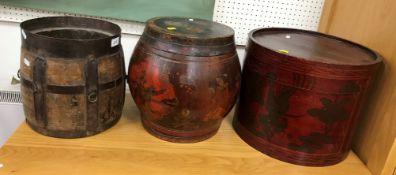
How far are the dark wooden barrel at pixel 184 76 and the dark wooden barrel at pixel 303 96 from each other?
0.27ft

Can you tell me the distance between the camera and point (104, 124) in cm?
98

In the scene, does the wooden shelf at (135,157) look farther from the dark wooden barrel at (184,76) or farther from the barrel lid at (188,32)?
the barrel lid at (188,32)

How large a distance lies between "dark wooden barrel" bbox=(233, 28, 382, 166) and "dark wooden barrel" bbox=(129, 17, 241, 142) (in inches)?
3.2

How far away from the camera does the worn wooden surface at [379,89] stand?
0.91m

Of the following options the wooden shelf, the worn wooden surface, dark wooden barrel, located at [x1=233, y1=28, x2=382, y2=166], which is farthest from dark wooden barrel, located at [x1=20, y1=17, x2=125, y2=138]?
the worn wooden surface

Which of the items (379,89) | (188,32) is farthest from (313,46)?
(188,32)

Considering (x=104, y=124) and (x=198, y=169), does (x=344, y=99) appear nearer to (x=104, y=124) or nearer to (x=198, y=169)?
(x=198, y=169)

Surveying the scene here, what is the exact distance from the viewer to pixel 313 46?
1023 mm

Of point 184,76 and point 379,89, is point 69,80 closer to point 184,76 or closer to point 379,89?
point 184,76

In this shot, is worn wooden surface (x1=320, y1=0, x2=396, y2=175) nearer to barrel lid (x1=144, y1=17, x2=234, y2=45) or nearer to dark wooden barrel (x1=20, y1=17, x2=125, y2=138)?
barrel lid (x1=144, y1=17, x2=234, y2=45)

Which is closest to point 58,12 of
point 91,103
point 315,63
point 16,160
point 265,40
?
point 91,103

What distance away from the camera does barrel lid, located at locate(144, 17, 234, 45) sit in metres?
0.85

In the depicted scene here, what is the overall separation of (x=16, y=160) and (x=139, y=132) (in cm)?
34

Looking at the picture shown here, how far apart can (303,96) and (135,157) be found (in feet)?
1.57
